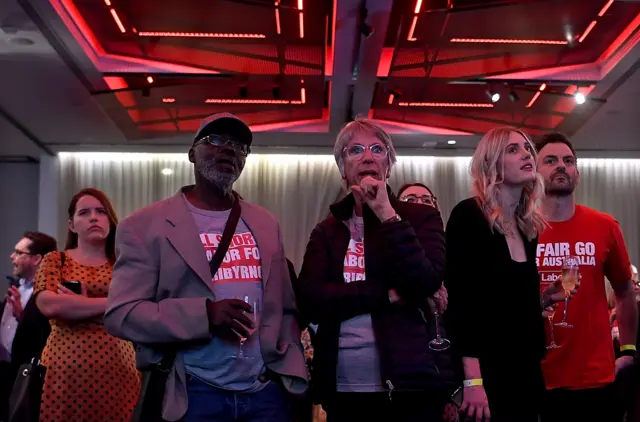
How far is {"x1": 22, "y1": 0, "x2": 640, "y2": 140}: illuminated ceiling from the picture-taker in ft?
20.6

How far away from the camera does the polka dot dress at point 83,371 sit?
350cm

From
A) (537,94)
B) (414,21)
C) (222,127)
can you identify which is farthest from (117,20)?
(222,127)

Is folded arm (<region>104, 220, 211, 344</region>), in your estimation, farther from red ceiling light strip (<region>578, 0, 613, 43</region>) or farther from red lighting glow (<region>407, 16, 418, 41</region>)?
red ceiling light strip (<region>578, 0, 613, 43</region>)

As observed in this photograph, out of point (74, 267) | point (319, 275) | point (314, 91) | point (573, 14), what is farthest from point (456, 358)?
point (314, 91)

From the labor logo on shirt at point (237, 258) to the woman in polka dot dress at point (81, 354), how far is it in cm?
122

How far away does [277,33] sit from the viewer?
6.71 metres

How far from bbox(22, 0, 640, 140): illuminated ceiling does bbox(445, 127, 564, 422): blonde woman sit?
343 cm

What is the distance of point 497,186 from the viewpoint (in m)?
2.85

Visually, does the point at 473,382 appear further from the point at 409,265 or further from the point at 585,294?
the point at 585,294

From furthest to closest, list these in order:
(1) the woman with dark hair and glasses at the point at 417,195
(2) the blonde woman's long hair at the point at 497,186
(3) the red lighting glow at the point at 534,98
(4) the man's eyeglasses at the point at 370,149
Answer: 1. (3) the red lighting glow at the point at 534,98
2. (1) the woman with dark hair and glasses at the point at 417,195
3. (2) the blonde woman's long hair at the point at 497,186
4. (4) the man's eyeglasses at the point at 370,149

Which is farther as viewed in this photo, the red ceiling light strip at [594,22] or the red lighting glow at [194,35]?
the red lighting glow at [194,35]

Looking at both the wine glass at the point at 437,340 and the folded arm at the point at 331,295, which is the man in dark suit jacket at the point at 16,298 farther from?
the wine glass at the point at 437,340

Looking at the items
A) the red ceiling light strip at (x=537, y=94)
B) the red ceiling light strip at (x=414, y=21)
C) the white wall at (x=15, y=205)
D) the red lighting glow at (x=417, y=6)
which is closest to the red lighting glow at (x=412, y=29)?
the red ceiling light strip at (x=414, y=21)

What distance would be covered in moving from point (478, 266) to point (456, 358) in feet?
1.07
